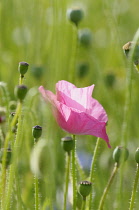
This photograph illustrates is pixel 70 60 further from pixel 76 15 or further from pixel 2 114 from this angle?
pixel 2 114

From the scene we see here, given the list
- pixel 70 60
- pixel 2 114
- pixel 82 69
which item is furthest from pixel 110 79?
pixel 2 114

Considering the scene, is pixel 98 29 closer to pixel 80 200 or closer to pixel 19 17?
pixel 19 17

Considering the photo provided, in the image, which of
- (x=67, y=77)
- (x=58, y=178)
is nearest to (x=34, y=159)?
(x=58, y=178)

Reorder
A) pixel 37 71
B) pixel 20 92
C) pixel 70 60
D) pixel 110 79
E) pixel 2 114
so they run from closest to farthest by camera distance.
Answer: pixel 20 92 < pixel 2 114 < pixel 37 71 < pixel 110 79 < pixel 70 60

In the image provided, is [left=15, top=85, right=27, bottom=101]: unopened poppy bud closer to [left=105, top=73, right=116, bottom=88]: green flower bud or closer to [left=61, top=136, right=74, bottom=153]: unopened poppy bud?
[left=61, top=136, right=74, bottom=153]: unopened poppy bud

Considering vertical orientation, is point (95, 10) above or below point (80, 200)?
above

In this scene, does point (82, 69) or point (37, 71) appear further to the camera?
point (82, 69)
